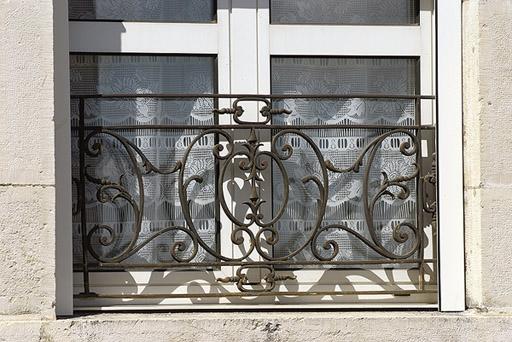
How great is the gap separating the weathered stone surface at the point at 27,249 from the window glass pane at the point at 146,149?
363 mm

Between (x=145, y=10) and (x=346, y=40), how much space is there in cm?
93

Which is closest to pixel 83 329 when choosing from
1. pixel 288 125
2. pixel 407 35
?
pixel 288 125

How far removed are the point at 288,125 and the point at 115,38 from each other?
87cm

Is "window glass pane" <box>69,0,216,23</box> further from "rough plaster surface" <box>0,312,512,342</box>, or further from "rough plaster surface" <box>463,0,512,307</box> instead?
"rough plaster surface" <box>0,312,512,342</box>

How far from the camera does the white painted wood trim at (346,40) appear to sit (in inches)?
202

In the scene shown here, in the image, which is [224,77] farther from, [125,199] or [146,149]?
[125,199]

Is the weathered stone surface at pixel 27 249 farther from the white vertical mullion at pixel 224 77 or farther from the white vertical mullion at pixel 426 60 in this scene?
the white vertical mullion at pixel 426 60

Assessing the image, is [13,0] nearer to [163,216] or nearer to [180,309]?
[163,216]

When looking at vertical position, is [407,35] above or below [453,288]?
above

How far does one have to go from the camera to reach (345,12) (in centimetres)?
522

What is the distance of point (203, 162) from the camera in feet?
16.7

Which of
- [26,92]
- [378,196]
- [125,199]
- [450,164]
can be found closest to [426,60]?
[450,164]

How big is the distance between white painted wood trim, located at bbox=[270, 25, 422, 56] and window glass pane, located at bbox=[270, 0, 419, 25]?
0.05 metres

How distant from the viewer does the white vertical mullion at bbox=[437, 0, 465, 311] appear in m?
5.01
